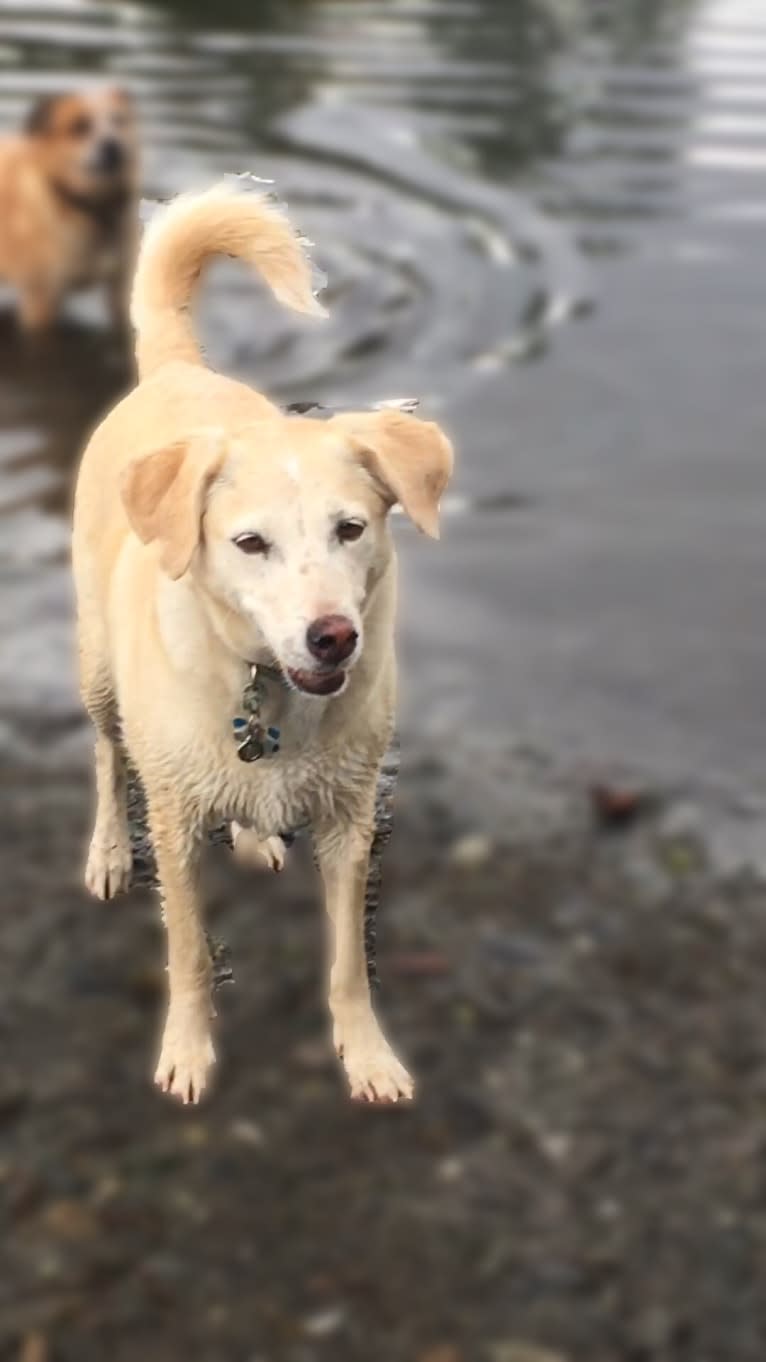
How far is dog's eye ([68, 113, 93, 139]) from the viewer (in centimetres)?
2920

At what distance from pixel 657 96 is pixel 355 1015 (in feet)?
210

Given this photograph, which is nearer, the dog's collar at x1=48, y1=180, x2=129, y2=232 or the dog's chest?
the dog's chest

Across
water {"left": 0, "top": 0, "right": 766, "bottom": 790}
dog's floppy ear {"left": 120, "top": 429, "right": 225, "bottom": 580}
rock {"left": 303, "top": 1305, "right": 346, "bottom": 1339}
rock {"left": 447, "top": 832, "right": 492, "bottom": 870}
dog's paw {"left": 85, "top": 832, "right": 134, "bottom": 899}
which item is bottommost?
rock {"left": 303, "top": 1305, "right": 346, "bottom": 1339}

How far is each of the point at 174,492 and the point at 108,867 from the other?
0.49 meters

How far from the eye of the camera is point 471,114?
5884 cm

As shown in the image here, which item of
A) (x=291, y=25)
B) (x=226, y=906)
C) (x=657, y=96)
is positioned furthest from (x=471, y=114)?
(x=226, y=906)

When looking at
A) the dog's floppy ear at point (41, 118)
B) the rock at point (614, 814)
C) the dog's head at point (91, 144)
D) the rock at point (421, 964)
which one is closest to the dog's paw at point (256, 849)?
the dog's head at point (91, 144)

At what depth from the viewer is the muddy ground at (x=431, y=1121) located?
37844mm

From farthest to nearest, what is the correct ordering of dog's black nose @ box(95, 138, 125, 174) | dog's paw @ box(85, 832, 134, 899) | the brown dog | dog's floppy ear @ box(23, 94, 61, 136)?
1. dog's floppy ear @ box(23, 94, 61, 136)
2. the brown dog
3. dog's black nose @ box(95, 138, 125, 174)
4. dog's paw @ box(85, 832, 134, 899)

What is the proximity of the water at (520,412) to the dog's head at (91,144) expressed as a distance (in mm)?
6369

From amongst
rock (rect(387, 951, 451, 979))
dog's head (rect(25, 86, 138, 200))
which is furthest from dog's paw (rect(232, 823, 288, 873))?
rock (rect(387, 951, 451, 979))

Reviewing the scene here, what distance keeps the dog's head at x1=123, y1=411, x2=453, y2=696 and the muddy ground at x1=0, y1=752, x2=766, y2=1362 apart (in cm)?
3686

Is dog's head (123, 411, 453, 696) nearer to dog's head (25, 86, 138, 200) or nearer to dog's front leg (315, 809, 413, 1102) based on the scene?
dog's front leg (315, 809, 413, 1102)

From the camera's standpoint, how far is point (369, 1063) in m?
1.82
